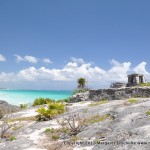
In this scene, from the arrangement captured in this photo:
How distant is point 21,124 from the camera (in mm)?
23328

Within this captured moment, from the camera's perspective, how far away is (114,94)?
1344 inches

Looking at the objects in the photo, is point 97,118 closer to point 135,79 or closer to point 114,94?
point 114,94

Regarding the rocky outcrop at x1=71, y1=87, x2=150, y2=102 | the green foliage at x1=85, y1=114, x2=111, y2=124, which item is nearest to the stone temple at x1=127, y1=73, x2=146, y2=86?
the rocky outcrop at x1=71, y1=87, x2=150, y2=102

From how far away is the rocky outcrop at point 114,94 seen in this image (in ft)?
106

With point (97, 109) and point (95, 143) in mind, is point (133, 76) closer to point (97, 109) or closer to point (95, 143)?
point (97, 109)

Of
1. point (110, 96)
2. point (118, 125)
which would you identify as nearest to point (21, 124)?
point (118, 125)

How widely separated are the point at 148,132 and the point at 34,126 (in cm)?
955

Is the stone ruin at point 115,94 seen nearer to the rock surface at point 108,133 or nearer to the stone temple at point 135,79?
the rock surface at point 108,133

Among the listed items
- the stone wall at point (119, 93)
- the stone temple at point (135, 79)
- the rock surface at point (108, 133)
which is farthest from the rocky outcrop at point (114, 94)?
the stone temple at point (135, 79)

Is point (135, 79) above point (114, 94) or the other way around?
above

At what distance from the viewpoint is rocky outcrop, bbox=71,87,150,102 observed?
32.2 metres

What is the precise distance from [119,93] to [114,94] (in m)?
0.75

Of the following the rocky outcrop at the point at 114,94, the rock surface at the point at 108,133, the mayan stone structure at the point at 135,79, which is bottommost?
the rock surface at the point at 108,133

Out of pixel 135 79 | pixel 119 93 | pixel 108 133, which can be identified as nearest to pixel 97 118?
pixel 108 133
